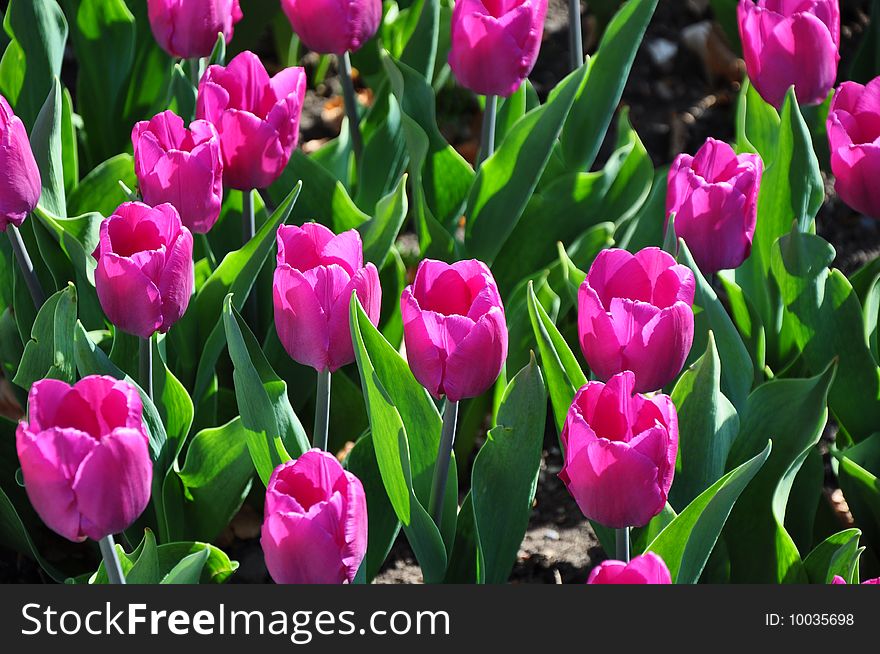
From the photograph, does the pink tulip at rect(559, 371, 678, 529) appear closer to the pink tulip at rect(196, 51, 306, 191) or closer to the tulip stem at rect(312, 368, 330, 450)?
the tulip stem at rect(312, 368, 330, 450)

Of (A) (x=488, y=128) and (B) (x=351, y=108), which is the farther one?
(B) (x=351, y=108)

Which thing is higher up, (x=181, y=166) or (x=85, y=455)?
(x=181, y=166)

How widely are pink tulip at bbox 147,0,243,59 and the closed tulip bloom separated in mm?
300

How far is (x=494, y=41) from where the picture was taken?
1541mm

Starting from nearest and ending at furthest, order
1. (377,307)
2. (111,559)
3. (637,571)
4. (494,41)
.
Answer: (637,571), (111,559), (377,307), (494,41)

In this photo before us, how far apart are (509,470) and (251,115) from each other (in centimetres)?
51

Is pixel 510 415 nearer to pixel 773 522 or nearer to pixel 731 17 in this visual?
pixel 773 522

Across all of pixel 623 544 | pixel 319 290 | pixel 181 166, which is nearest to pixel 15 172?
pixel 181 166

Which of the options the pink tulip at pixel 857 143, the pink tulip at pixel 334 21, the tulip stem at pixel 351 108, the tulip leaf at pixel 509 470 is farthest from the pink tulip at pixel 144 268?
the pink tulip at pixel 857 143

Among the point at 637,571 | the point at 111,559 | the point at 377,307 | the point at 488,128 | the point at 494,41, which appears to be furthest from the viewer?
the point at 488,128

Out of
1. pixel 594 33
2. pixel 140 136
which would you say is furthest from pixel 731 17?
pixel 140 136

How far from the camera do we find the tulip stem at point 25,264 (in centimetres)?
140

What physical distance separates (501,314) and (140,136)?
19.7 inches

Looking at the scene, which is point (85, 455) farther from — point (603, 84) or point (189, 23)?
point (603, 84)
